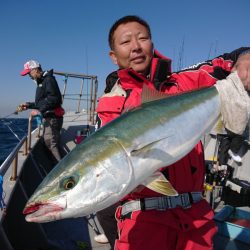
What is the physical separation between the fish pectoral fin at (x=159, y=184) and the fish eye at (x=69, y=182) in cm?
42

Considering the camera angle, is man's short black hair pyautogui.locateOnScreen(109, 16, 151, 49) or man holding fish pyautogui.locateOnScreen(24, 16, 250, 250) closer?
man holding fish pyautogui.locateOnScreen(24, 16, 250, 250)

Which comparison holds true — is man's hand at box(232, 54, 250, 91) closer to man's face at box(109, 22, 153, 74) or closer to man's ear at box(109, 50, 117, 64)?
man's face at box(109, 22, 153, 74)

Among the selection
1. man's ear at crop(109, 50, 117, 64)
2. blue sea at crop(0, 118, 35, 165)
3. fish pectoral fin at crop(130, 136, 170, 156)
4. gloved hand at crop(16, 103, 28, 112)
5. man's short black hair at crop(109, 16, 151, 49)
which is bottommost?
blue sea at crop(0, 118, 35, 165)

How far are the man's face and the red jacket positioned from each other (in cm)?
10

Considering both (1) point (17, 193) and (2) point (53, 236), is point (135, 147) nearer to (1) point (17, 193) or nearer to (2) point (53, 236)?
(1) point (17, 193)

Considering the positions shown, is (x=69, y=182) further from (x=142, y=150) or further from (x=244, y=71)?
(x=244, y=71)

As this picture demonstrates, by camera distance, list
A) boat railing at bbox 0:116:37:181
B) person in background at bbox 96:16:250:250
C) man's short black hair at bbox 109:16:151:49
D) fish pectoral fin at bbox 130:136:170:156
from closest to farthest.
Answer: fish pectoral fin at bbox 130:136:170:156 < person in background at bbox 96:16:250:250 < man's short black hair at bbox 109:16:151:49 < boat railing at bbox 0:116:37:181

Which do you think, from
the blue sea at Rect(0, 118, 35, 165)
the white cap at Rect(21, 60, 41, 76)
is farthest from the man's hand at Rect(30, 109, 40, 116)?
the white cap at Rect(21, 60, 41, 76)

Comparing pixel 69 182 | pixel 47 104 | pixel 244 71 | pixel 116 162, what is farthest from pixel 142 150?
pixel 47 104

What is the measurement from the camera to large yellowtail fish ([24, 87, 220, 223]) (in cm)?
170

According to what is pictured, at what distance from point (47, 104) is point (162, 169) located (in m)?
6.24

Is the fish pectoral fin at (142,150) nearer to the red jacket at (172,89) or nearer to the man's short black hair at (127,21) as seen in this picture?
the red jacket at (172,89)

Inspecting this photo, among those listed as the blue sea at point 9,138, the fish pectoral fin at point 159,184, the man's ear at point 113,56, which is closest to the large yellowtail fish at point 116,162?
the fish pectoral fin at point 159,184

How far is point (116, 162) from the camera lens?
177 centimetres
